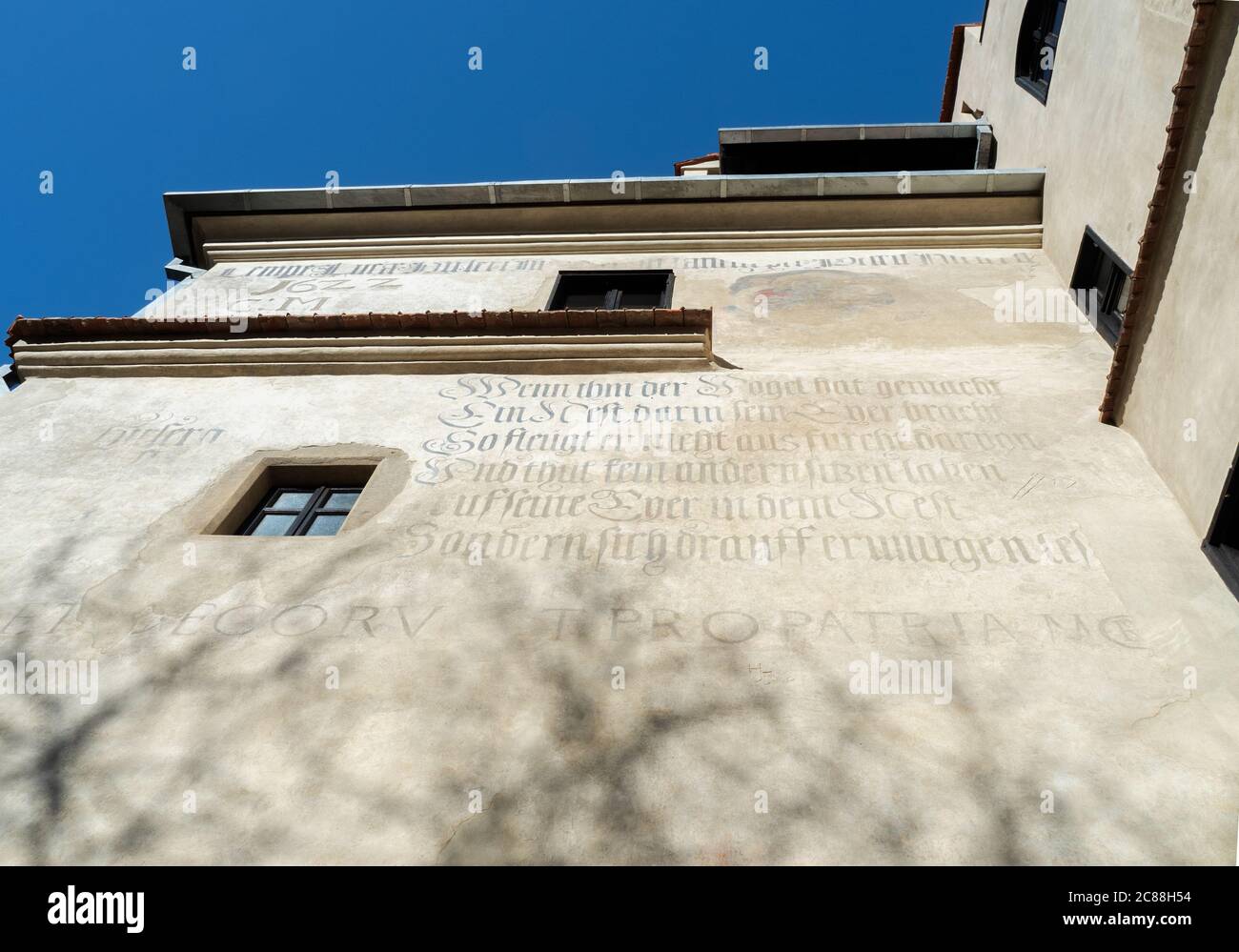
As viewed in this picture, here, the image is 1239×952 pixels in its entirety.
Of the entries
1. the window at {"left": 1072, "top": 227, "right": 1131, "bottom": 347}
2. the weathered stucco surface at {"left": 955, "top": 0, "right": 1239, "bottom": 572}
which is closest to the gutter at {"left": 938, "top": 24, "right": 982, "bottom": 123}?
the weathered stucco surface at {"left": 955, "top": 0, "right": 1239, "bottom": 572}

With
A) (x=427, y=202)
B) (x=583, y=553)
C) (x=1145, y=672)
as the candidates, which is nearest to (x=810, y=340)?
(x=583, y=553)

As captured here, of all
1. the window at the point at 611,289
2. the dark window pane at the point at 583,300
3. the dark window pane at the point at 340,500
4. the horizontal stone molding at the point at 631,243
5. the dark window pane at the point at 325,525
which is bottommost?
the dark window pane at the point at 325,525

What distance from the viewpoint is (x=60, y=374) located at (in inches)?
245

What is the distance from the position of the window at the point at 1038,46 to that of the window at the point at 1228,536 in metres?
6.29

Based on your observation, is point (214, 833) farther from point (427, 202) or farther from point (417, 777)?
point (427, 202)

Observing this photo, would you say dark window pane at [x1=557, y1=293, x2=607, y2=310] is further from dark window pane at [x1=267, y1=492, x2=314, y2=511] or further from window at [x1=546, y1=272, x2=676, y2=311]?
dark window pane at [x1=267, y1=492, x2=314, y2=511]

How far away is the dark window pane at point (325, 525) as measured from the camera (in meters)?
4.80

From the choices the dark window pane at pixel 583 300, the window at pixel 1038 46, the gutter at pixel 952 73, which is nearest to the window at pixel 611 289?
the dark window pane at pixel 583 300

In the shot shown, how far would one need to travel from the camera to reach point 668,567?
4.14 m

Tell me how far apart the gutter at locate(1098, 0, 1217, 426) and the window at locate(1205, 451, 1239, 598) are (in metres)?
1.27

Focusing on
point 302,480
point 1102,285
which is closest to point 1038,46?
point 1102,285

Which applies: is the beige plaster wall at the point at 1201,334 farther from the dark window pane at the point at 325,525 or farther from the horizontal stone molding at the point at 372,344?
the dark window pane at the point at 325,525

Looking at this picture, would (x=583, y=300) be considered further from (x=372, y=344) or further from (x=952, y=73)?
(x=952, y=73)

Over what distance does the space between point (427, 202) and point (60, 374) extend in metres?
4.10
